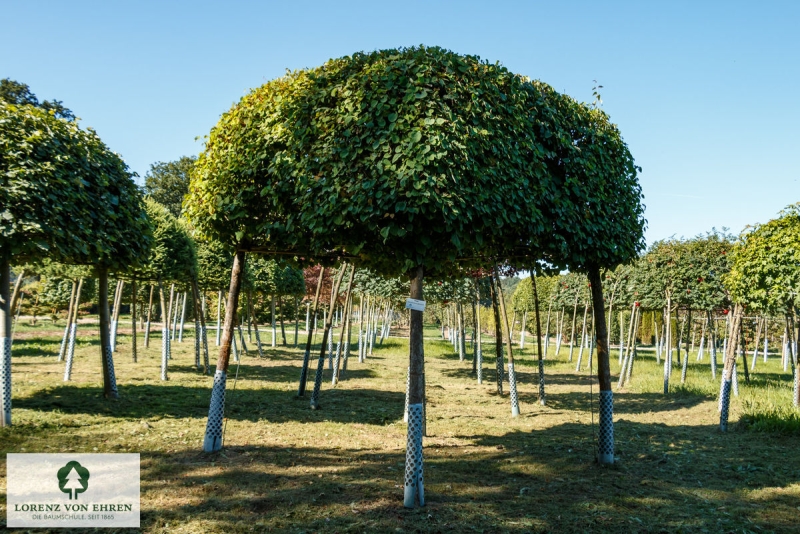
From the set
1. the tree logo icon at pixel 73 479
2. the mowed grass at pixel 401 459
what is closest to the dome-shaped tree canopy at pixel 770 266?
the mowed grass at pixel 401 459

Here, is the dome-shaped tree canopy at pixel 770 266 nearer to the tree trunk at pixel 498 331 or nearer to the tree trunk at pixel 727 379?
the tree trunk at pixel 727 379

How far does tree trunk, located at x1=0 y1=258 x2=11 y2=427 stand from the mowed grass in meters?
0.33

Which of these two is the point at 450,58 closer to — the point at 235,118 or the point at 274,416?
the point at 235,118

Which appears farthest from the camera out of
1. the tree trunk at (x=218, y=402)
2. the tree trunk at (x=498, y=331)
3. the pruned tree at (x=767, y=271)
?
the tree trunk at (x=498, y=331)

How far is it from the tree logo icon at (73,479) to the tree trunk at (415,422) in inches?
139

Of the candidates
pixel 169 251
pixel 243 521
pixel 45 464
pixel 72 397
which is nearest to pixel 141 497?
pixel 243 521

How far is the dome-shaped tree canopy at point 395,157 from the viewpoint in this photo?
5.46m

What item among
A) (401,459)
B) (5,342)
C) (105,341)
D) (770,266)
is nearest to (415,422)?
(401,459)

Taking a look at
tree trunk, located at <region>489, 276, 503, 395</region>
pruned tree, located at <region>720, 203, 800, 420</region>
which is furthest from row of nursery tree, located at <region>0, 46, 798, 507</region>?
pruned tree, located at <region>720, 203, 800, 420</region>

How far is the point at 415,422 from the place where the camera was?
5.83 metres

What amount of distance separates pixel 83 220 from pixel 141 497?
4854mm

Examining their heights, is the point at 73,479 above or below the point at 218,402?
below

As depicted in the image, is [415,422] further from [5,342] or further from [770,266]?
[770,266]

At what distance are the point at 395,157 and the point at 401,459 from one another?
4.59 m
